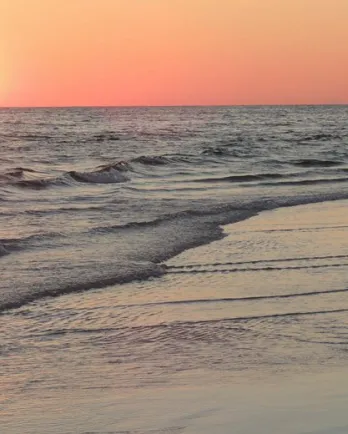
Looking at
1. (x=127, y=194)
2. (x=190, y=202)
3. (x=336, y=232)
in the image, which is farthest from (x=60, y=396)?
(x=127, y=194)

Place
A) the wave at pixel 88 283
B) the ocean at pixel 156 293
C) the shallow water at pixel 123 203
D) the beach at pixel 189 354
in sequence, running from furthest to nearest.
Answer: the shallow water at pixel 123 203, the wave at pixel 88 283, the ocean at pixel 156 293, the beach at pixel 189 354

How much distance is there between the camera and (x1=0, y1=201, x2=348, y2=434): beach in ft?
15.3

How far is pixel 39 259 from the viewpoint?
31.3 feet

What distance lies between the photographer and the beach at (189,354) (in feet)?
15.3

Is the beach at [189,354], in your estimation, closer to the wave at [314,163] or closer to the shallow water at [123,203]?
the shallow water at [123,203]

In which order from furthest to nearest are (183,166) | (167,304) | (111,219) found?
(183,166)
(111,219)
(167,304)

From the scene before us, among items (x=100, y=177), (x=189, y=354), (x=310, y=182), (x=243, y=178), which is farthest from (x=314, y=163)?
(x=189, y=354)

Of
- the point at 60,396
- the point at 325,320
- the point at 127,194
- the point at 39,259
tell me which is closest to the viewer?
the point at 60,396

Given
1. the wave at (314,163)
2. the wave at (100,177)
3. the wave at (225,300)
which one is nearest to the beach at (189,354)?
the wave at (225,300)

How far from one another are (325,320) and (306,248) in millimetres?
3638

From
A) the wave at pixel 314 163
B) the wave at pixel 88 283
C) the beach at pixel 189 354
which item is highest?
the wave at pixel 88 283

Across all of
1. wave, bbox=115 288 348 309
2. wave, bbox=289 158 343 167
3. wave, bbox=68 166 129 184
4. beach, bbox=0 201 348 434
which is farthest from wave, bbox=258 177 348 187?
wave, bbox=115 288 348 309

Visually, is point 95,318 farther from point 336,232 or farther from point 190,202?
point 190,202

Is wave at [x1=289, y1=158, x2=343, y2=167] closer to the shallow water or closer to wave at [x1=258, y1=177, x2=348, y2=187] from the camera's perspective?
the shallow water
